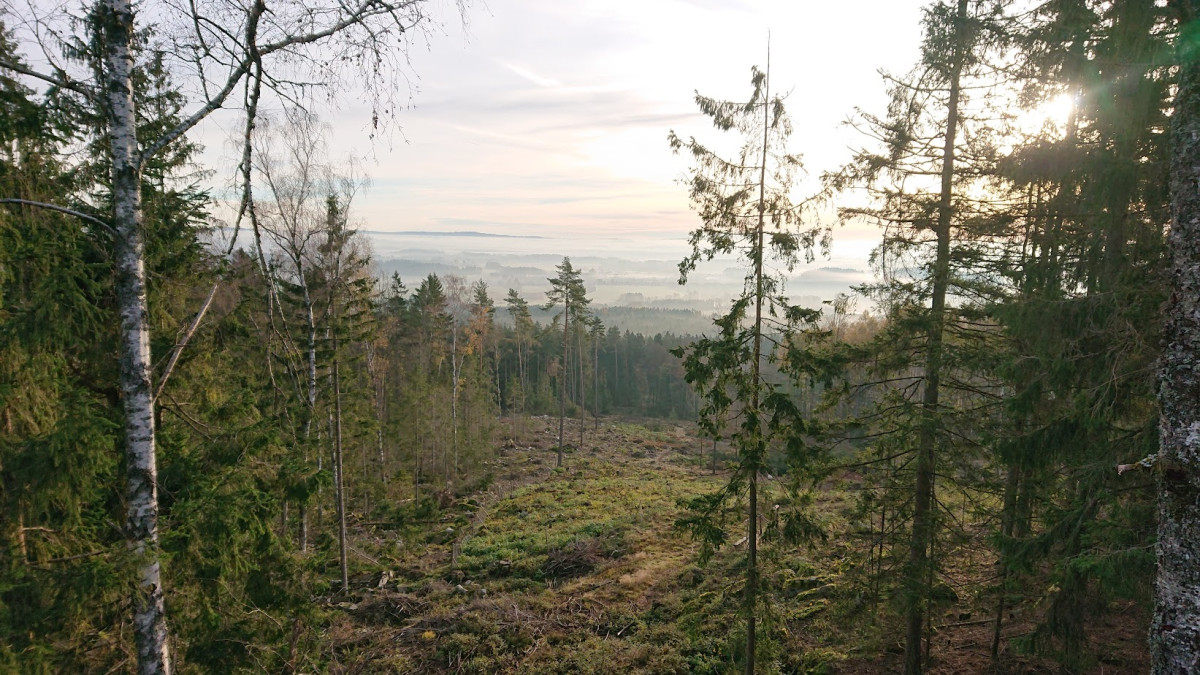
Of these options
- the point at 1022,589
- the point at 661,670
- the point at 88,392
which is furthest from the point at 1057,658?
the point at 88,392

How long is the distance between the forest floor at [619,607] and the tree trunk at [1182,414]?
11.7 ft

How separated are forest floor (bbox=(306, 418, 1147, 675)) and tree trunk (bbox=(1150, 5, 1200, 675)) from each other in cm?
357

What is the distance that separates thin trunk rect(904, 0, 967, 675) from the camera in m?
7.43

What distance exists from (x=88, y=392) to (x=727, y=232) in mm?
7803

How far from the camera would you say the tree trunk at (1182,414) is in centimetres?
306

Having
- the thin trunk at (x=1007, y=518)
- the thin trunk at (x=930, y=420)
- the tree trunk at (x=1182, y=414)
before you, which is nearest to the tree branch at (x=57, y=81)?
the tree trunk at (x=1182, y=414)

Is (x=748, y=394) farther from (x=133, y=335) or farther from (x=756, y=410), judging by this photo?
(x=133, y=335)

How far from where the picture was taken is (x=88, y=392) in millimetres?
4992

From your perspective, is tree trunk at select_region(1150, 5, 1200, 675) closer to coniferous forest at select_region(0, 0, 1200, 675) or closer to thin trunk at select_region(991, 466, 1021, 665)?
coniferous forest at select_region(0, 0, 1200, 675)

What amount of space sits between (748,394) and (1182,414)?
4.51 meters

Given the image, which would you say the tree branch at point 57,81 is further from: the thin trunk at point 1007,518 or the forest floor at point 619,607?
the thin trunk at point 1007,518

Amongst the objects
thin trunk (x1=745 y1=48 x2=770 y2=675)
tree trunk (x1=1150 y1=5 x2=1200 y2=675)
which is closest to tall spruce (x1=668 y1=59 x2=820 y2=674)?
thin trunk (x1=745 y1=48 x2=770 y2=675)

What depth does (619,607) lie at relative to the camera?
494 inches

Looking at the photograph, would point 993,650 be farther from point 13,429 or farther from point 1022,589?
point 13,429
